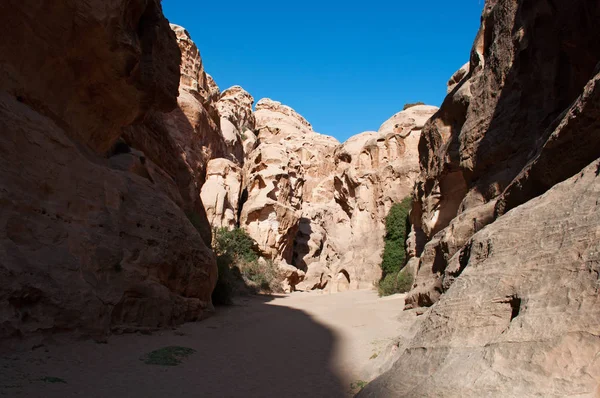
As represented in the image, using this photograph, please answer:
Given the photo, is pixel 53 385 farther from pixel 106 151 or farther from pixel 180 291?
pixel 106 151

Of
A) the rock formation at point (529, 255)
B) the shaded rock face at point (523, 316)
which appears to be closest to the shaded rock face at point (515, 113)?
the rock formation at point (529, 255)

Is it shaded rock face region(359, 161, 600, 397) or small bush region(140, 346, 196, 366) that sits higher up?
shaded rock face region(359, 161, 600, 397)

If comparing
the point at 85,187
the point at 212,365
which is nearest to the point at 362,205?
the point at 85,187

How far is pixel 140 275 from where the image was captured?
8273 millimetres

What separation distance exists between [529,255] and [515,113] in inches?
299

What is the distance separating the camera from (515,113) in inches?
413

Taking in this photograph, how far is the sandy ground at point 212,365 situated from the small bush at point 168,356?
12 centimetres

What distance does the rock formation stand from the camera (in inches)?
122

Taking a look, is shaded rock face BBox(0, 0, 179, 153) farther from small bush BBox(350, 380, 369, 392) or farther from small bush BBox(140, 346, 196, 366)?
small bush BBox(350, 380, 369, 392)

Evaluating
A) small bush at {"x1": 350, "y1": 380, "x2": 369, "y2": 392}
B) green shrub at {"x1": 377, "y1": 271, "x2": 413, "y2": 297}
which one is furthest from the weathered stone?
small bush at {"x1": 350, "y1": 380, "x2": 369, "y2": 392}

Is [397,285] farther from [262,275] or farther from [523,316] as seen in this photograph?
[523,316]

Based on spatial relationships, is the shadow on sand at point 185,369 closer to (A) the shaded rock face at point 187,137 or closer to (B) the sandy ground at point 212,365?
(B) the sandy ground at point 212,365

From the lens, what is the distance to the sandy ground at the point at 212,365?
15.9 ft

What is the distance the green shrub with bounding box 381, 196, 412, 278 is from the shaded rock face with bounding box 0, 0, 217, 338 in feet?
55.1
